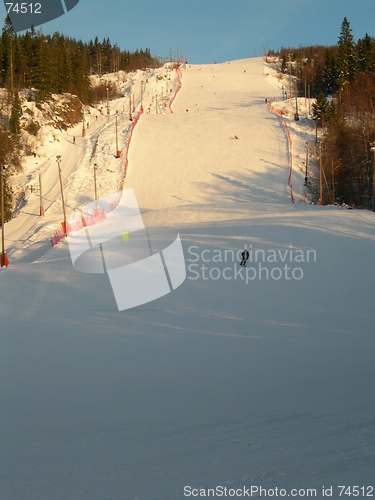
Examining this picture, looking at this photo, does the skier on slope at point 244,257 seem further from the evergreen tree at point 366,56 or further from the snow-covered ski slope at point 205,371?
the evergreen tree at point 366,56

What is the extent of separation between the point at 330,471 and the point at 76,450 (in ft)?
9.31

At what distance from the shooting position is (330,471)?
3.81 meters

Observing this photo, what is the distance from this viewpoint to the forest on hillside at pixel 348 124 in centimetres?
3938

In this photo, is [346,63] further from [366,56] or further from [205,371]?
[205,371]

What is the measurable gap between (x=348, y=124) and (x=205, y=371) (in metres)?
46.9

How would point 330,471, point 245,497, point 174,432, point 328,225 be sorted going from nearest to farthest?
point 245,497
point 330,471
point 174,432
point 328,225

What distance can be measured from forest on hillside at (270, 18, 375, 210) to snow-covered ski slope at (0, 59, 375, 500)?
21.3m

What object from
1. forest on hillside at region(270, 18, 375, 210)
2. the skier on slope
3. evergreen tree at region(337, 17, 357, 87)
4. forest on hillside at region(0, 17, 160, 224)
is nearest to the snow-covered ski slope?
the skier on slope

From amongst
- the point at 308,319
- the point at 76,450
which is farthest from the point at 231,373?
the point at 308,319

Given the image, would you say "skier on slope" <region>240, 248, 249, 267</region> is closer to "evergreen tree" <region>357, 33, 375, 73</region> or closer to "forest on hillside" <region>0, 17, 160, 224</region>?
"forest on hillside" <region>0, 17, 160, 224</region>

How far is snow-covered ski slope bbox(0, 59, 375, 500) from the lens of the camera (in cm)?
410

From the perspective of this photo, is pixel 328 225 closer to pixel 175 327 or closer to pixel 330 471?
pixel 175 327

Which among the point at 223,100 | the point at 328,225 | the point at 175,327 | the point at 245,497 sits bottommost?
the point at 175,327

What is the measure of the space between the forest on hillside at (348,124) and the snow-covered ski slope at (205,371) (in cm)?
2126
